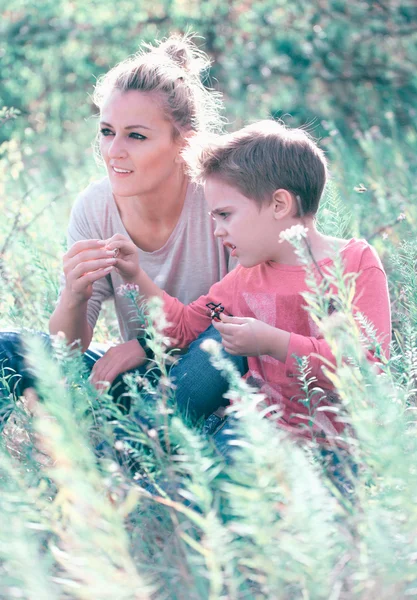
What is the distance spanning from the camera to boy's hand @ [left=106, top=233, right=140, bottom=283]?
89.1 inches

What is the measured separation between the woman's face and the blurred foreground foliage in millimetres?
409

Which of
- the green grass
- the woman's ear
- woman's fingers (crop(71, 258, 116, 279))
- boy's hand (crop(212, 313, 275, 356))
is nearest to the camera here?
the green grass

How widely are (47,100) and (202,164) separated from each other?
5911 millimetres

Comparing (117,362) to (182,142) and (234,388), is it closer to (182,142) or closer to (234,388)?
(182,142)

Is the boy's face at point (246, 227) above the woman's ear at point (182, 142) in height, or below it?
below

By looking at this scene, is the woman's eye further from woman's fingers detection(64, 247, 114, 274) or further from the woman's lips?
woman's fingers detection(64, 247, 114, 274)

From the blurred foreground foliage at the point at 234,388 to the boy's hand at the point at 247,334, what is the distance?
27cm

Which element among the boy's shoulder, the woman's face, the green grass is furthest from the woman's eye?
the green grass

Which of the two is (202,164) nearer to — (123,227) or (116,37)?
(123,227)

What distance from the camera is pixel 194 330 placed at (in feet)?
7.97

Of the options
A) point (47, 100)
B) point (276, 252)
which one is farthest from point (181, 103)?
point (47, 100)

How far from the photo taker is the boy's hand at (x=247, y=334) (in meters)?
1.90

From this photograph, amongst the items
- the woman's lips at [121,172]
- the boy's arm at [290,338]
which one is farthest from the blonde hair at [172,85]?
the boy's arm at [290,338]

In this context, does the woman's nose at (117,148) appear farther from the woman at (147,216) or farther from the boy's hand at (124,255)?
the boy's hand at (124,255)
